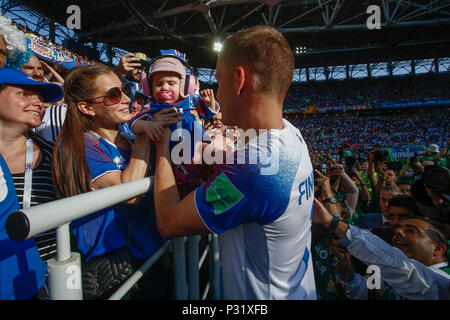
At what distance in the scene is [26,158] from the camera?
116 cm

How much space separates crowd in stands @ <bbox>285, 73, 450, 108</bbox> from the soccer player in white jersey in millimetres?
30834

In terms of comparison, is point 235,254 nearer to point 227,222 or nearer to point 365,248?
point 227,222

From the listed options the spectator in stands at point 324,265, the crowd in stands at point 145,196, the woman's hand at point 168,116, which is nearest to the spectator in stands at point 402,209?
the crowd in stands at point 145,196

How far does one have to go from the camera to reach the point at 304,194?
3.32 ft

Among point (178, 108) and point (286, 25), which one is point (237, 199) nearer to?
point (178, 108)

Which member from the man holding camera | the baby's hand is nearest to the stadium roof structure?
the man holding camera

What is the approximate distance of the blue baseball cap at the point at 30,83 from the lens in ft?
3.51

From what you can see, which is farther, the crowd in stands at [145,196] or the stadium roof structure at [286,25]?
the stadium roof structure at [286,25]

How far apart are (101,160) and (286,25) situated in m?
21.3

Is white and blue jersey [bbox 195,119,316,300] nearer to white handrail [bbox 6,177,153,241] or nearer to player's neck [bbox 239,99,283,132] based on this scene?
player's neck [bbox 239,99,283,132]

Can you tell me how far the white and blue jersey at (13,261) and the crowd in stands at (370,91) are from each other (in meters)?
31.2

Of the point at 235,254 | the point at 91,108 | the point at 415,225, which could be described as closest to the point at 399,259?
the point at 415,225

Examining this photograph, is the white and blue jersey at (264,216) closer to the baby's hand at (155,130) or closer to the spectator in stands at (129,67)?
the baby's hand at (155,130)
